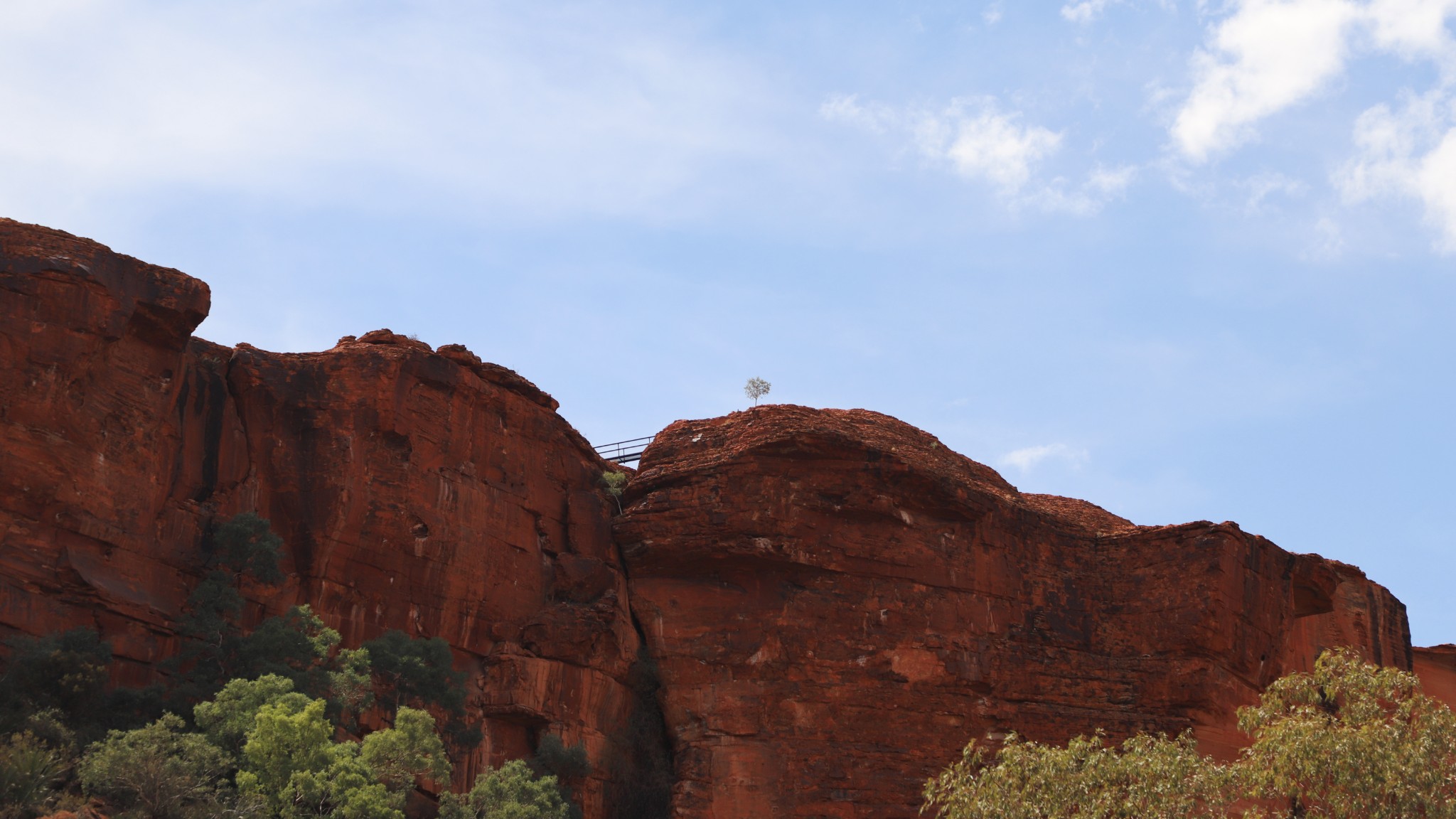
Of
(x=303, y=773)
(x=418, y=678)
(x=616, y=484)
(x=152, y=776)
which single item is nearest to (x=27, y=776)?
(x=152, y=776)

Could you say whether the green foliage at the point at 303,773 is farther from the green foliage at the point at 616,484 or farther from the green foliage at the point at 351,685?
the green foliage at the point at 616,484

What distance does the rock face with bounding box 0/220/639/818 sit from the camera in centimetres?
3716

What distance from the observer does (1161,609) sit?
51.9 m

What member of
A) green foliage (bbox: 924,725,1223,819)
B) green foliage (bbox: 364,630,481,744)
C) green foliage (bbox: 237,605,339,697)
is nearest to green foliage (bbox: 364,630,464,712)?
green foliage (bbox: 364,630,481,744)

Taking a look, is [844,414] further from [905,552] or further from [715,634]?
[715,634]

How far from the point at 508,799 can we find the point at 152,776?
922cm

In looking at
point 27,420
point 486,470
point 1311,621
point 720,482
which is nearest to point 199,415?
point 27,420

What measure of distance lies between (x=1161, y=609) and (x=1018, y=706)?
5895 mm

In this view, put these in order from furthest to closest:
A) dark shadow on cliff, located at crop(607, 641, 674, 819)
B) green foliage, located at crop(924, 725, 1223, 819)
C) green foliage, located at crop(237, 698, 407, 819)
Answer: dark shadow on cliff, located at crop(607, 641, 674, 819) → green foliage, located at crop(237, 698, 407, 819) → green foliage, located at crop(924, 725, 1223, 819)

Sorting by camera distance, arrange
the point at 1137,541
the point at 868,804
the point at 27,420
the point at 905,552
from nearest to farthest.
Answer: the point at 27,420, the point at 868,804, the point at 905,552, the point at 1137,541

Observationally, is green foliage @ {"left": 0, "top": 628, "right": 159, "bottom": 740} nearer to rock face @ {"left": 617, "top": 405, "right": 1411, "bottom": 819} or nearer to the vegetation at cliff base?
the vegetation at cliff base

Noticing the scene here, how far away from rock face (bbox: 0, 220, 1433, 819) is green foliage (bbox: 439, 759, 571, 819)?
375cm

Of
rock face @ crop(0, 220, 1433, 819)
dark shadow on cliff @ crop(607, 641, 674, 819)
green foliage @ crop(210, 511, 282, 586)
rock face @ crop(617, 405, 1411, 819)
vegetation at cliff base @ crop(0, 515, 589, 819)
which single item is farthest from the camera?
rock face @ crop(617, 405, 1411, 819)

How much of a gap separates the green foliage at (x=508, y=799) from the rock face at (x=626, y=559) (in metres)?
3.75
